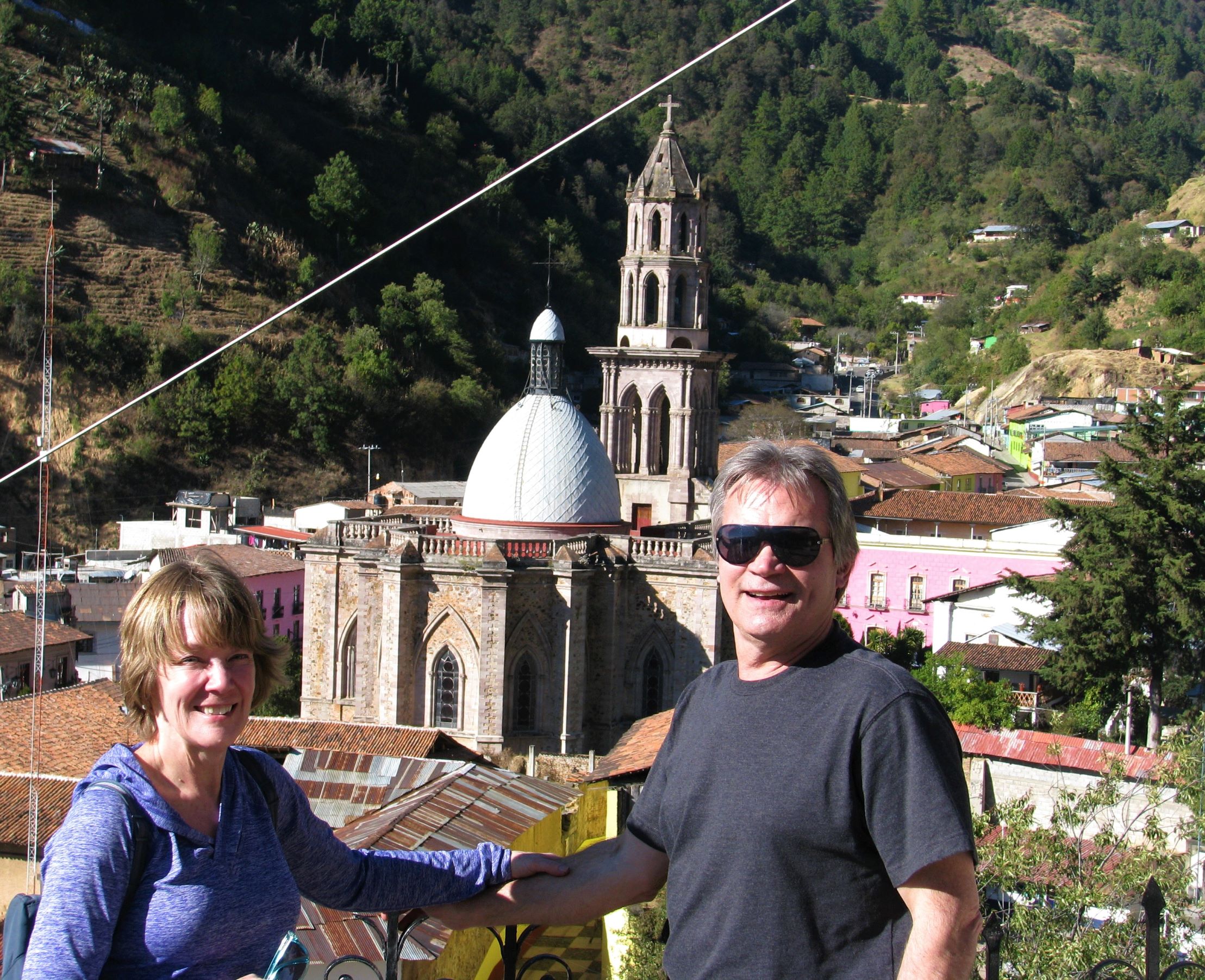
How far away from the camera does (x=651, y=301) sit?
33844mm

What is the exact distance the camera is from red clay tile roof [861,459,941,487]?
50.6m

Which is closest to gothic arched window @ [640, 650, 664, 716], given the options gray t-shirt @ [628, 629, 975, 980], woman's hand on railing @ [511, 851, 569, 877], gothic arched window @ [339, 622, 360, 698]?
gothic arched window @ [339, 622, 360, 698]

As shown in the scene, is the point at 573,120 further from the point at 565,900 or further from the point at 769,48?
the point at 565,900

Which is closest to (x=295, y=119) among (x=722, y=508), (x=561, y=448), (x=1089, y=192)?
(x=561, y=448)

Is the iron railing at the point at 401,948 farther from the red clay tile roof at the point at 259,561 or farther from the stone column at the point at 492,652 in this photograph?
the red clay tile roof at the point at 259,561

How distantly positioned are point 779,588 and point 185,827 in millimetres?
1654

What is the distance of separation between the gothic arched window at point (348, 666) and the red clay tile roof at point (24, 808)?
381 inches

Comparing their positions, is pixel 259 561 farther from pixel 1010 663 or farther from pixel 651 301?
pixel 1010 663

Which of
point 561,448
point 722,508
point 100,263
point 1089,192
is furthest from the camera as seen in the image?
point 1089,192

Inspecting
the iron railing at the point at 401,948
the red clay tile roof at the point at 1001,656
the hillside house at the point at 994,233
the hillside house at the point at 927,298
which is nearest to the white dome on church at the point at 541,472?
the red clay tile roof at the point at 1001,656

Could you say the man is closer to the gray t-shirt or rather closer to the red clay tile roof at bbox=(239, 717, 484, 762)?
the gray t-shirt

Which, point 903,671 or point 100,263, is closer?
point 903,671

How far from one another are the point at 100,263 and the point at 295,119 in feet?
79.6

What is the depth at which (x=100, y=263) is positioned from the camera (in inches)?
2414
